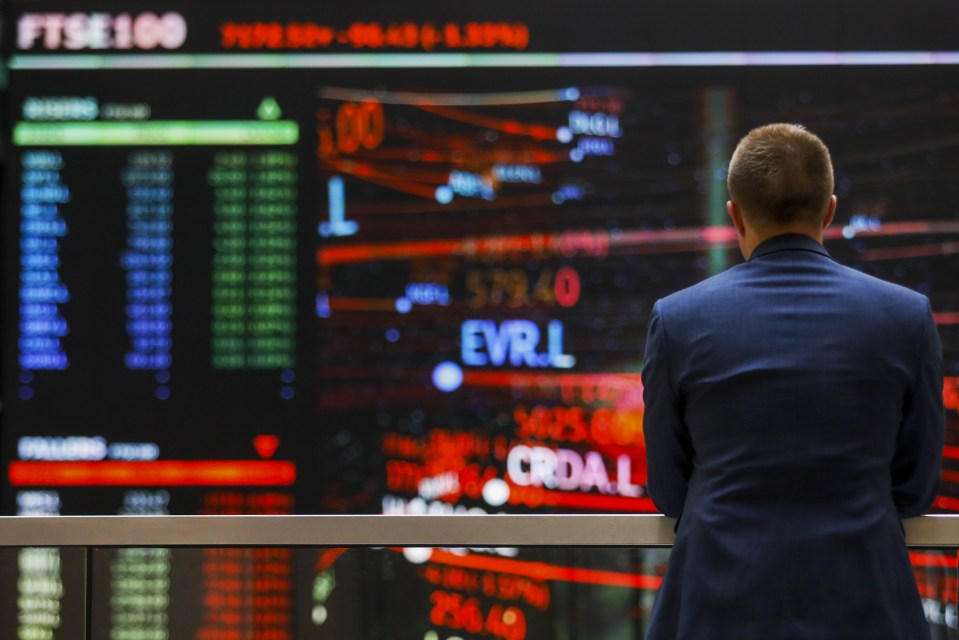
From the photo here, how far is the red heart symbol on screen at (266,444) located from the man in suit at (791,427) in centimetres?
183

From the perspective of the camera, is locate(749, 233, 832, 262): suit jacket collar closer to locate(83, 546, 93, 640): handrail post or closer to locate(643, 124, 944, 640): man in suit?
locate(643, 124, 944, 640): man in suit

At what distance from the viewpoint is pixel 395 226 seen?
254cm

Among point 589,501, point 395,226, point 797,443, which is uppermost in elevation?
point 395,226

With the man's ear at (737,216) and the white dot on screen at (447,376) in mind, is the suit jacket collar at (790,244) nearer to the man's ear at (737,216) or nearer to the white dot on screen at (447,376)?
the man's ear at (737,216)

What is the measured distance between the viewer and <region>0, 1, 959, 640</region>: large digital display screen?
98.6 inches

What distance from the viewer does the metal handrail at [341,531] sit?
0.93 metres

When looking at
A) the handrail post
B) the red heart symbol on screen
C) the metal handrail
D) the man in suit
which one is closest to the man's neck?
the man in suit

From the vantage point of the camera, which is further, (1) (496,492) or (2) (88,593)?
(1) (496,492)

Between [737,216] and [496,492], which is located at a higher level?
[737,216]

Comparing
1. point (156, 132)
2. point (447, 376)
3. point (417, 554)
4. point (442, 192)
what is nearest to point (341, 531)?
point (417, 554)

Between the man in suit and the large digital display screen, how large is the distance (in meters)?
1.72

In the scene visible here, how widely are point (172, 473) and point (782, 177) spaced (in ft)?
6.66

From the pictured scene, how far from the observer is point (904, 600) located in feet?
2.36

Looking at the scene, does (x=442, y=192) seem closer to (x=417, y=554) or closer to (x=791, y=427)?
(x=417, y=554)
